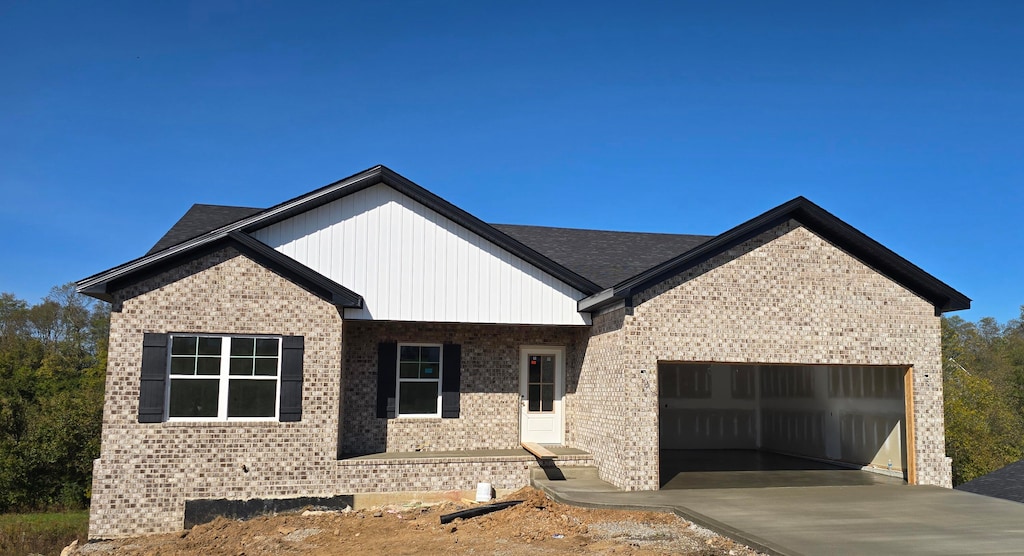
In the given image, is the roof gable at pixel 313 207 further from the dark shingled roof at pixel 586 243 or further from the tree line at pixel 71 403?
the tree line at pixel 71 403

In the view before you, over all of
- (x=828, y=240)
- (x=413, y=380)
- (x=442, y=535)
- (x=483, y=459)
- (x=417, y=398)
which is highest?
(x=828, y=240)

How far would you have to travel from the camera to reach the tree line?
20828mm

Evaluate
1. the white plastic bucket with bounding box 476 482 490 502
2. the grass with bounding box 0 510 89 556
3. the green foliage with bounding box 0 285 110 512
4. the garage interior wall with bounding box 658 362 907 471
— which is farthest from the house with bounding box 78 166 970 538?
the green foliage with bounding box 0 285 110 512

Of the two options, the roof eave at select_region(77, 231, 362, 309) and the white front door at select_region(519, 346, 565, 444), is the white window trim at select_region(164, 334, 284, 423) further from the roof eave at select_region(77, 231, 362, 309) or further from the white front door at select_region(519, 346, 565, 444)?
the white front door at select_region(519, 346, 565, 444)

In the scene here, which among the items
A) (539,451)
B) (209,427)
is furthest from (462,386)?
(209,427)

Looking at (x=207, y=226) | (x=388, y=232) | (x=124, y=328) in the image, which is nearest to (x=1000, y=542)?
(x=388, y=232)

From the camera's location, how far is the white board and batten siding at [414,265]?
44.2 ft

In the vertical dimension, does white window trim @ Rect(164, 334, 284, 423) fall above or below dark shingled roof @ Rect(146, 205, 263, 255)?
below

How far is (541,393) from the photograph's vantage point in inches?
606

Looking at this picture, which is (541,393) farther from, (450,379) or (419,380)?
(419,380)

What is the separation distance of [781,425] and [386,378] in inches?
409

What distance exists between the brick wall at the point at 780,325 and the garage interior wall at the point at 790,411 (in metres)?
1.03

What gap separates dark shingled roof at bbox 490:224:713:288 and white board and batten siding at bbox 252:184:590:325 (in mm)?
1392

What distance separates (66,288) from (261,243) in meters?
50.0
